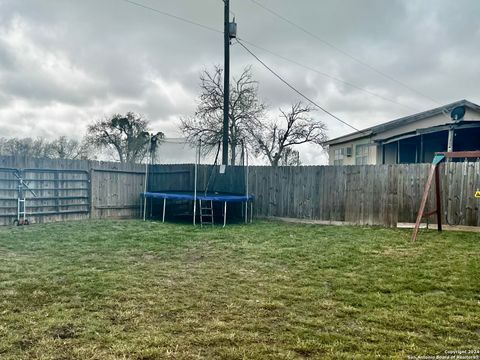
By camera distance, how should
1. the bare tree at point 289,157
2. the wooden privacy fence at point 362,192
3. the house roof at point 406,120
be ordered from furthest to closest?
the bare tree at point 289,157
the house roof at point 406,120
the wooden privacy fence at point 362,192

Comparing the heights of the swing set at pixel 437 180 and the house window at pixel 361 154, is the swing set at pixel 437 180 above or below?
below

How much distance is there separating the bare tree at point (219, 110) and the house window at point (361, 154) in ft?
16.5

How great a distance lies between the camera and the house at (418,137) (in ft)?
31.7

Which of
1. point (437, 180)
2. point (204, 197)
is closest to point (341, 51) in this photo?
point (437, 180)

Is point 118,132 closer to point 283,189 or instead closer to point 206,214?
point 206,214

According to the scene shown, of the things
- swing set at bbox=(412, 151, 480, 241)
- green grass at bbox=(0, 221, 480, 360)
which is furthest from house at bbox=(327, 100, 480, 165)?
green grass at bbox=(0, 221, 480, 360)

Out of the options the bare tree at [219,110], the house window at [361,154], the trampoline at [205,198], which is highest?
the bare tree at [219,110]

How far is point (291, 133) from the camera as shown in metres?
18.7

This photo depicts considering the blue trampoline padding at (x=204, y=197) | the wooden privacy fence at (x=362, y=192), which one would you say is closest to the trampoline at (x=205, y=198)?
the blue trampoline padding at (x=204, y=197)

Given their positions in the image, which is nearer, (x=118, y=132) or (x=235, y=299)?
(x=235, y=299)

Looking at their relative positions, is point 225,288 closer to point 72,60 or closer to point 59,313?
point 59,313

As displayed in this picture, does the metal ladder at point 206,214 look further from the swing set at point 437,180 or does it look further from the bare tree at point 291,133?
the bare tree at point 291,133

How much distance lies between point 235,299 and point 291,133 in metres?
16.1

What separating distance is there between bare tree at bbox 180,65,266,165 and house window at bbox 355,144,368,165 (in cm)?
502
